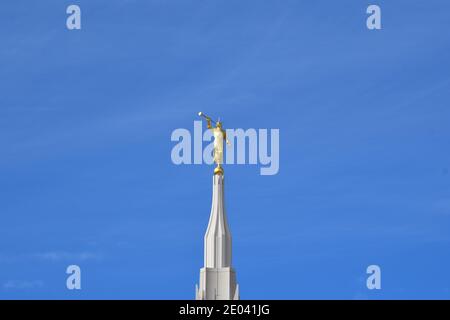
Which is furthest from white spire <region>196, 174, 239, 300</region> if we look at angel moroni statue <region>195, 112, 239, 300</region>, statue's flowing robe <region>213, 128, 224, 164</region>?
statue's flowing robe <region>213, 128, 224, 164</region>

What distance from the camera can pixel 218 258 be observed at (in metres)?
119

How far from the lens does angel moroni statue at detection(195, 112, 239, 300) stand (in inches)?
4614

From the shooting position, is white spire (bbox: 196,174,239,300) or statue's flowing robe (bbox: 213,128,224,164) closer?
white spire (bbox: 196,174,239,300)

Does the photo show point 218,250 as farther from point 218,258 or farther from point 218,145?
point 218,145

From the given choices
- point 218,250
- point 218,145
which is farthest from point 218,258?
point 218,145

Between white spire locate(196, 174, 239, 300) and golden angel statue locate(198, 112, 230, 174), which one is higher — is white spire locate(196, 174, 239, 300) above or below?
A: below

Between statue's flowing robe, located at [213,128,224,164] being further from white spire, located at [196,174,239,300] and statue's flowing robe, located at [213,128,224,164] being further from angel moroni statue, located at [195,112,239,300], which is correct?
white spire, located at [196,174,239,300]

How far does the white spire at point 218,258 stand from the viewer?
117125 mm

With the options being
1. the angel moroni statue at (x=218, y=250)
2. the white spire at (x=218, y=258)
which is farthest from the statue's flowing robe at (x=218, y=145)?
the white spire at (x=218, y=258)

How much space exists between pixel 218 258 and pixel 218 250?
780mm

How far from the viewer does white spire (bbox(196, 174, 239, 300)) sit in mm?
→ 117125
